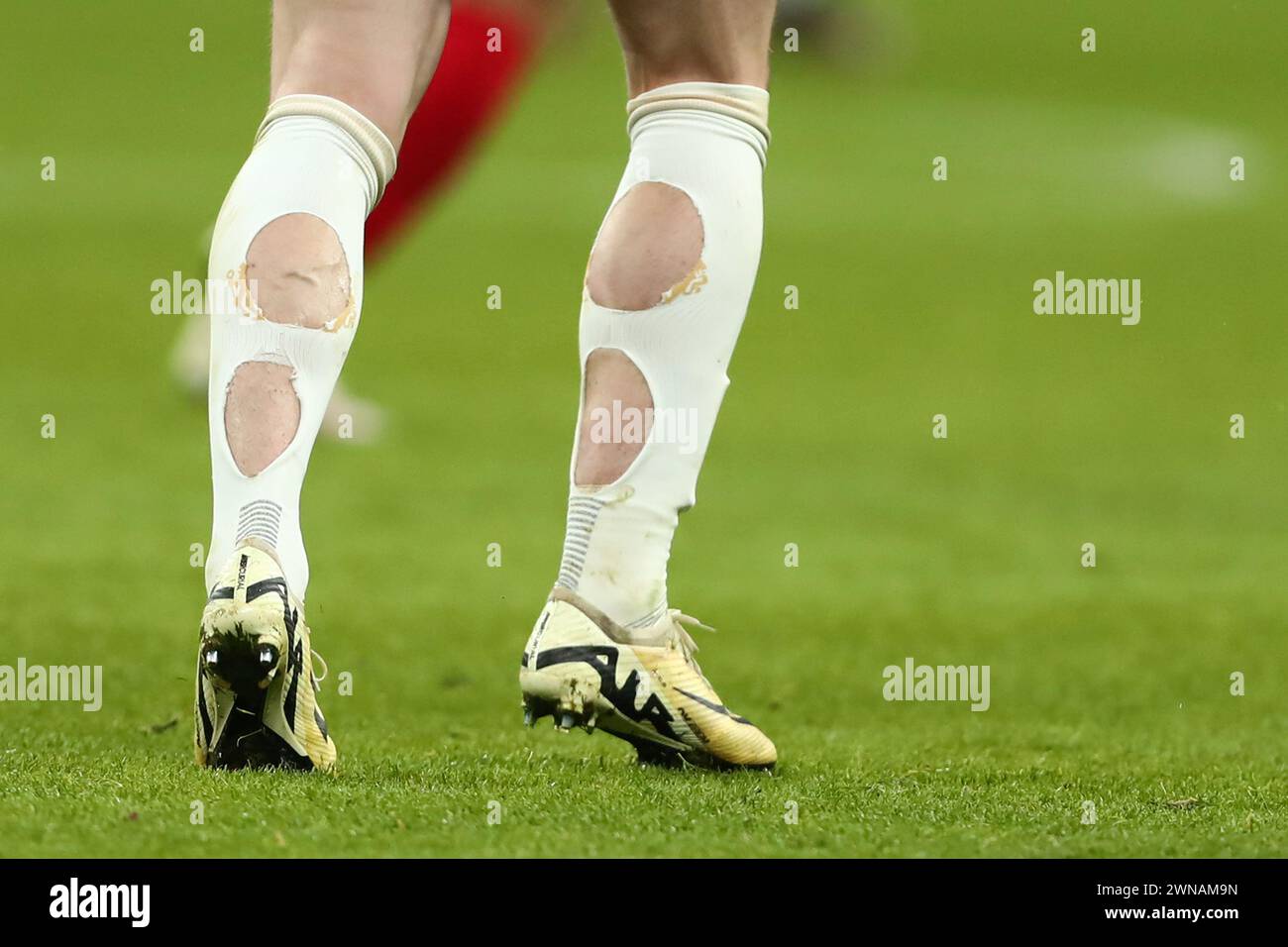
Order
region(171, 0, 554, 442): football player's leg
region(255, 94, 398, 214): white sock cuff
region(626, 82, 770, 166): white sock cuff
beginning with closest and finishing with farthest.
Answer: region(255, 94, 398, 214): white sock cuff < region(626, 82, 770, 166): white sock cuff < region(171, 0, 554, 442): football player's leg

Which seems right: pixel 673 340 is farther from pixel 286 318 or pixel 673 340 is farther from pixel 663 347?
pixel 286 318

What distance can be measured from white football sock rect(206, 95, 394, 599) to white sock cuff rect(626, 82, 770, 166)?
0.96 ft

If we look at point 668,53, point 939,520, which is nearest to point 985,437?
point 939,520

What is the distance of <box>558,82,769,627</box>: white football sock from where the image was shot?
6.56ft

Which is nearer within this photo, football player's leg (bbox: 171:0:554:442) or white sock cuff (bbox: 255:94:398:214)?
white sock cuff (bbox: 255:94:398:214)

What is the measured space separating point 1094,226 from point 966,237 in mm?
860

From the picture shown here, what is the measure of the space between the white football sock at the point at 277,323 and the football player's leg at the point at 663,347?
27 centimetres

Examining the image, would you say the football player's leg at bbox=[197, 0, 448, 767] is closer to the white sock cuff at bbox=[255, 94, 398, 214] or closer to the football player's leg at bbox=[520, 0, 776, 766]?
the white sock cuff at bbox=[255, 94, 398, 214]

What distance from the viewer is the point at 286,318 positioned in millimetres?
1848

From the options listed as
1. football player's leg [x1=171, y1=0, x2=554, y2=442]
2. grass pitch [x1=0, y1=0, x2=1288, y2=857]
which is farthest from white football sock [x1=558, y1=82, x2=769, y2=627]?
football player's leg [x1=171, y1=0, x2=554, y2=442]

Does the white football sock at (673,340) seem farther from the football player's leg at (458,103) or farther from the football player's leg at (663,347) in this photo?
the football player's leg at (458,103)

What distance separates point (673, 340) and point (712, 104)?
0.83ft
